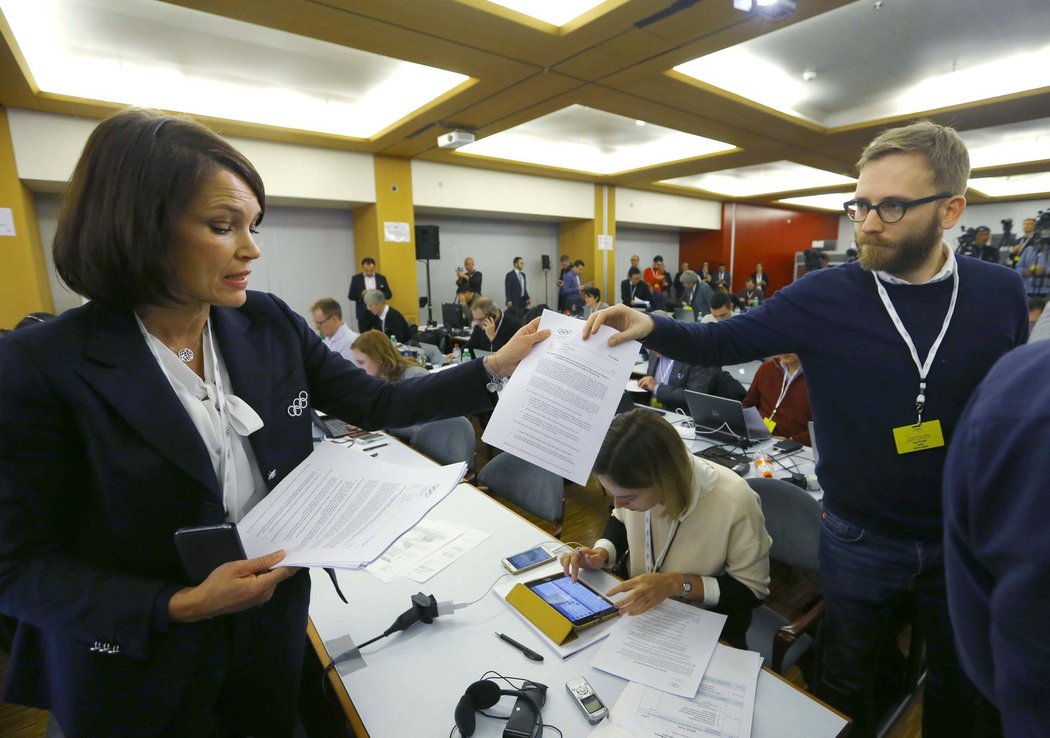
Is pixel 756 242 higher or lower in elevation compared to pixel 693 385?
higher

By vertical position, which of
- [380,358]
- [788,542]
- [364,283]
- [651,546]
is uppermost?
[364,283]

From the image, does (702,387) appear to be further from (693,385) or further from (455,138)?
(455,138)

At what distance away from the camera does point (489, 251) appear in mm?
10000

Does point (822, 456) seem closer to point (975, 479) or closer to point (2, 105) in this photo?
Answer: point (975, 479)

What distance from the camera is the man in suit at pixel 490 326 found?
4.90m

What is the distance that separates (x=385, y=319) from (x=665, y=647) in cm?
565

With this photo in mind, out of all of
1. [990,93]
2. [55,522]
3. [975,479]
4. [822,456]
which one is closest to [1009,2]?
[990,93]

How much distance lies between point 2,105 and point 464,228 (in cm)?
603

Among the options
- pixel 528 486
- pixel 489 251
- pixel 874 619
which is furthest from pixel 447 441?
pixel 489 251

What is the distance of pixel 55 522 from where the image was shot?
0.77 meters

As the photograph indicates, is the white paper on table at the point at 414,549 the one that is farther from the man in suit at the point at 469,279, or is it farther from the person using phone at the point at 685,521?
the man in suit at the point at 469,279

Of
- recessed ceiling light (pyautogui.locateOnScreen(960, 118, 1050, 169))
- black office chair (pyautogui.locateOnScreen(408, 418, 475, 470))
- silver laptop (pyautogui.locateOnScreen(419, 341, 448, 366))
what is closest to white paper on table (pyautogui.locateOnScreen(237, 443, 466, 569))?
black office chair (pyautogui.locateOnScreen(408, 418, 475, 470))

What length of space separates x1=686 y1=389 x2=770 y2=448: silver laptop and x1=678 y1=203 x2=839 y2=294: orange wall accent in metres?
11.1

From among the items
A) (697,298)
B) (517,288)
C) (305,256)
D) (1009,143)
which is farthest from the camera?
(697,298)
